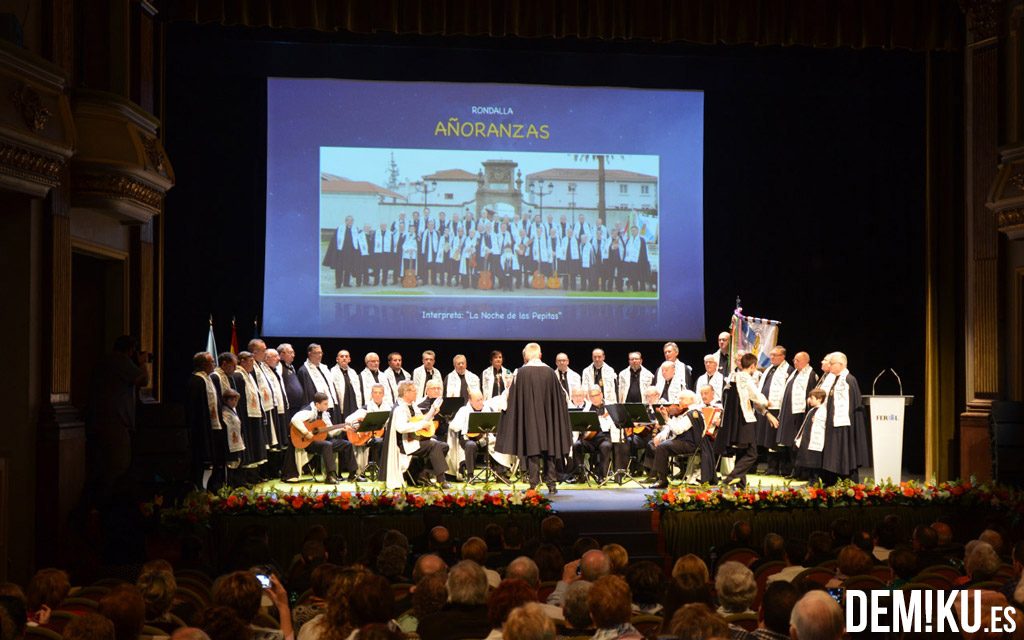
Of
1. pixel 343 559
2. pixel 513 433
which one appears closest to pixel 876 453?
pixel 513 433

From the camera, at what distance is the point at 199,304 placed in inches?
571

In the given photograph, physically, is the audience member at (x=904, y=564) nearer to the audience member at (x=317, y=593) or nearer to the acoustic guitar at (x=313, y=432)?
the audience member at (x=317, y=593)

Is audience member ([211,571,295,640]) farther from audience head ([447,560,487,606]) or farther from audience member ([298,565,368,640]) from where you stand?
audience head ([447,560,487,606])

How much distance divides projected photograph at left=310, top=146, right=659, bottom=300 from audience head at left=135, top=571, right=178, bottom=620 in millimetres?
9573

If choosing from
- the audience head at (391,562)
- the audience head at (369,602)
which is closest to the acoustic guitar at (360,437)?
the audience head at (391,562)

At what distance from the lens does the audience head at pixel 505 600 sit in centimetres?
424

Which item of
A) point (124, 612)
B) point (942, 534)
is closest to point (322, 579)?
point (124, 612)

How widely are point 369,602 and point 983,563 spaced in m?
3.46

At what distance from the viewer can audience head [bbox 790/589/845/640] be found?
11.8 ft

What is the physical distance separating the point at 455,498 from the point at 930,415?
6933mm

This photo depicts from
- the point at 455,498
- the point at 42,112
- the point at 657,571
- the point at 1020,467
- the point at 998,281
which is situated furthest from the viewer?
the point at 998,281

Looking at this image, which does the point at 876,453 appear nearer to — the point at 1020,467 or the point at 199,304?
the point at 1020,467

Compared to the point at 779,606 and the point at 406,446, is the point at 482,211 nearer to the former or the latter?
the point at 406,446

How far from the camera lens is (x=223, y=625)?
3906 mm
